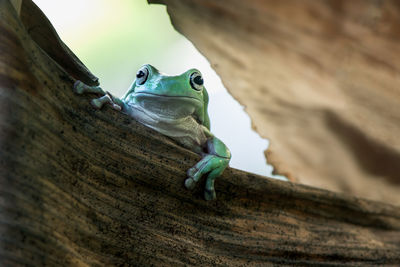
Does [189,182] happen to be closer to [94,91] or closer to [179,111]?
[179,111]

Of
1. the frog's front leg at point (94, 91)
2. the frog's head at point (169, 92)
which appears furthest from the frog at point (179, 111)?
the frog's front leg at point (94, 91)

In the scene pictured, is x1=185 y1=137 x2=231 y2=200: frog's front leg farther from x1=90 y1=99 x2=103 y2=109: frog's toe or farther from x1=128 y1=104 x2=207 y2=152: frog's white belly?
x1=90 y1=99 x2=103 y2=109: frog's toe

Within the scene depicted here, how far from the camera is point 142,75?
168 cm

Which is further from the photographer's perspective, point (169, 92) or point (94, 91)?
point (169, 92)

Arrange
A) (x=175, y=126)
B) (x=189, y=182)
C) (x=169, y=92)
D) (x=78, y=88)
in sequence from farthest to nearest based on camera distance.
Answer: (x=175, y=126) → (x=169, y=92) → (x=189, y=182) → (x=78, y=88)

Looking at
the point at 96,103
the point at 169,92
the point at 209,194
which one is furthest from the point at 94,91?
the point at 209,194

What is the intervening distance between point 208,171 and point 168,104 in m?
0.33

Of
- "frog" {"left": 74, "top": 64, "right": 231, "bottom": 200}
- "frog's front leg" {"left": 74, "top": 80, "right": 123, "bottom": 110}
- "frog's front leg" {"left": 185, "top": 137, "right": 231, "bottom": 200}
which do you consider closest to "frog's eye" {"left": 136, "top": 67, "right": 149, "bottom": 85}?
"frog" {"left": 74, "top": 64, "right": 231, "bottom": 200}

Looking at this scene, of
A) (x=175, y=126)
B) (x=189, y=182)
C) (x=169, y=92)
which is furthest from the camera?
(x=175, y=126)

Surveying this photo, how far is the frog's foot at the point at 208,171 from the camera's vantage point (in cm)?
147

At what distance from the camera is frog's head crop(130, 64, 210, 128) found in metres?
1.60

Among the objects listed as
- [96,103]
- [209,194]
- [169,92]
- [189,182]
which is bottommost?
[209,194]

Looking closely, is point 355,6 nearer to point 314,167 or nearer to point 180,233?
point 314,167

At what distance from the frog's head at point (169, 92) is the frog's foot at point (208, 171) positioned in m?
0.25
